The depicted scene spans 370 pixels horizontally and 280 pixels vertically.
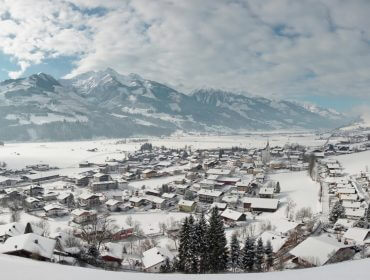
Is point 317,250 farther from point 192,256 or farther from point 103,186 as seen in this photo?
point 103,186

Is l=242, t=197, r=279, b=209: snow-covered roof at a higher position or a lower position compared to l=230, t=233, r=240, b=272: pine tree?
lower

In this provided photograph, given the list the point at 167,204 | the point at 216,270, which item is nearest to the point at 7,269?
the point at 216,270

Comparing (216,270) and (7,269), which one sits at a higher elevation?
(7,269)

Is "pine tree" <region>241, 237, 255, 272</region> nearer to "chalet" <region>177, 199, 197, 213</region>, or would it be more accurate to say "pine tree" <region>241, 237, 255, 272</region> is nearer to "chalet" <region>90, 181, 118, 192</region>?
"chalet" <region>177, 199, 197, 213</region>

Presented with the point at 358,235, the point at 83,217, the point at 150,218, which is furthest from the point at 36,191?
the point at 358,235

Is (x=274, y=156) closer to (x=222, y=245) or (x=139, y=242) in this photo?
(x=139, y=242)

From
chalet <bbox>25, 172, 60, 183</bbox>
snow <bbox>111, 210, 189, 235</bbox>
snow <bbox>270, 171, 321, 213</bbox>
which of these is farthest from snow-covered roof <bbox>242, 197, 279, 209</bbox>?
chalet <bbox>25, 172, 60, 183</bbox>

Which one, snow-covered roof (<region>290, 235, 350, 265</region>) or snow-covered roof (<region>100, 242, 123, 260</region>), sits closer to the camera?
snow-covered roof (<region>290, 235, 350, 265</region>)
